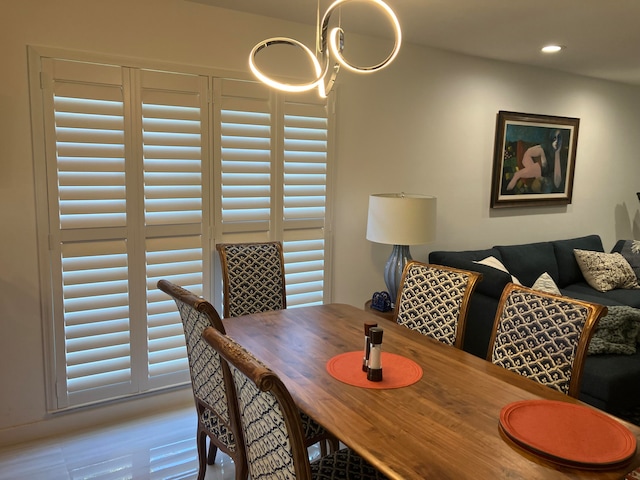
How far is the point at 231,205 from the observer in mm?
3002

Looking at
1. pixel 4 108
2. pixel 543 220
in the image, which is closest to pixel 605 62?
pixel 543 220

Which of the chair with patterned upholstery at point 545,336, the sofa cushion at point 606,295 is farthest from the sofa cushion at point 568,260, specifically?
the chair with patterned upholstery at point 545,336

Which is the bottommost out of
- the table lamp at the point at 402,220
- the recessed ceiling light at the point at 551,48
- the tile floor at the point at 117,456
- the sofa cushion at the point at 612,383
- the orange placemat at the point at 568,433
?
the tile floor at the point at 117,456

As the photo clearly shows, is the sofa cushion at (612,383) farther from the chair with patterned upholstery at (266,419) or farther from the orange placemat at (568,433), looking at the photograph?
the chair with patterned upholstery at (266,419)

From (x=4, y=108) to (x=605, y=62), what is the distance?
4.34m

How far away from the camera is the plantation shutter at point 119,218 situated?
252 cm

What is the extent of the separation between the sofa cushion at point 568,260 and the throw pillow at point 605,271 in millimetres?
62

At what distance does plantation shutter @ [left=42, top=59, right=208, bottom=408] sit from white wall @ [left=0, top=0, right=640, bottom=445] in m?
0.12

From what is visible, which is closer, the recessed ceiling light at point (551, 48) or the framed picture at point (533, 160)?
the recessed ceiling light at point (551, 48)

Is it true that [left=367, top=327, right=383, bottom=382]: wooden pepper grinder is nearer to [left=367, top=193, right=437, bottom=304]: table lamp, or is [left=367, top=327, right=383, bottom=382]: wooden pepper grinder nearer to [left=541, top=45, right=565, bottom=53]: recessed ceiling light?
[left=367, top=193, right=437, bottom=304]: table lamp

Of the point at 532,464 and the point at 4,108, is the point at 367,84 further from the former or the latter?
the point at 532,464

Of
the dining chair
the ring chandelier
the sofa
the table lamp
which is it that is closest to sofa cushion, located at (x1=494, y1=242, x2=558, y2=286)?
the sofa

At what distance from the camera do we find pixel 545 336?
1.86 m

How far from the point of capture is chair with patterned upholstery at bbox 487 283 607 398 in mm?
1772
